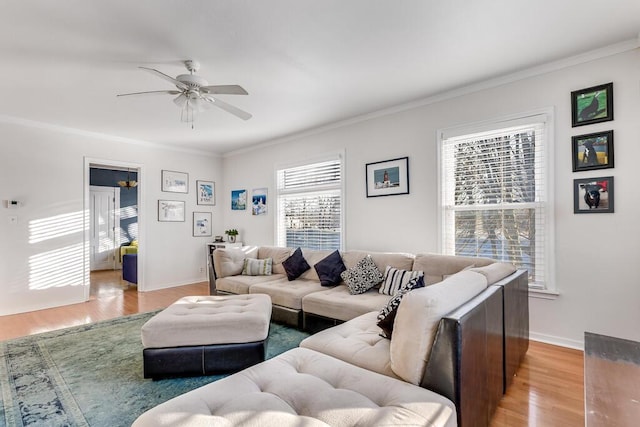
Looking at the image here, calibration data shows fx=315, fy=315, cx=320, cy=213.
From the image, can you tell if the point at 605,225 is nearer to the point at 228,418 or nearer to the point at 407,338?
the point at 407,338

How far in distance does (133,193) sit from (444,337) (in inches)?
368

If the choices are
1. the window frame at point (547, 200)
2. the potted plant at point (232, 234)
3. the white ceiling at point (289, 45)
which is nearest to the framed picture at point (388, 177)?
the white ceiling at point (289, 45)

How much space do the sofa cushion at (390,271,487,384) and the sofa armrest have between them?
0.03m

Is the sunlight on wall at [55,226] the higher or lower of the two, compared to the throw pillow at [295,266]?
higher

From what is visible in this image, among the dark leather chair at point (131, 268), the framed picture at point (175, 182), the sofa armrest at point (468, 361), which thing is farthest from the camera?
the framed picture at point (175, 182)

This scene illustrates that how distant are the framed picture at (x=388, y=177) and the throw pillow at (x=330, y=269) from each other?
1049 mm

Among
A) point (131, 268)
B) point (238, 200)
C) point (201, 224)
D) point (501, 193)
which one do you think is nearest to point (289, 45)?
point (501, 193)

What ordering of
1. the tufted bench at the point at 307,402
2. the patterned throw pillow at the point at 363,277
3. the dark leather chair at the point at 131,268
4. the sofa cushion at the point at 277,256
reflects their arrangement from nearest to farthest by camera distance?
the tufted bench at the point at 307,402, the patterned throw pillow at the point at 363,277, the sofa cushion at the point at 277,256, the dark leather chair at the point at 131,268

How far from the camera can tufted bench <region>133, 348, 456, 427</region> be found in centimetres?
112

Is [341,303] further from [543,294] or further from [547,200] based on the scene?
[547,200]

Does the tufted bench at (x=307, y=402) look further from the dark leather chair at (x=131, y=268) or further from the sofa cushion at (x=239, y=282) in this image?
the dark leather chair at (x=131, y=268)

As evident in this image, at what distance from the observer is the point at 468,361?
56.2 inches

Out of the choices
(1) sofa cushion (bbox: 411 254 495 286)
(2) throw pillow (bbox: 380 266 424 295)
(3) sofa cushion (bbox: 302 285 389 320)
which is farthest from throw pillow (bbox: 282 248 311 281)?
(1) sofa cushion (bbox: 411 254 495 286)

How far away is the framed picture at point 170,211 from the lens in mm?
5746
